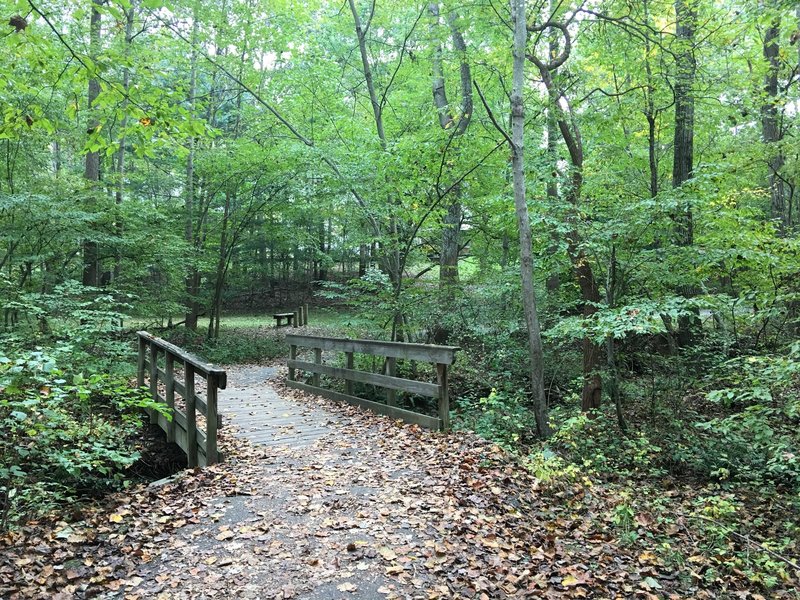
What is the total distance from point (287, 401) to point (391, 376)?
2.68m

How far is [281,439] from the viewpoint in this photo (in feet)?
22.0

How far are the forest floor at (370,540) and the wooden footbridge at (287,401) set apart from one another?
822 millimetres

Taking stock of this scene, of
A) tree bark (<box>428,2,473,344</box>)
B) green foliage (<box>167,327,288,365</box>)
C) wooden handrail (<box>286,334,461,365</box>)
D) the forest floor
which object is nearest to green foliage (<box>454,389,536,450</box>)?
wooden handrail (<box>286,334,461,365</box>)

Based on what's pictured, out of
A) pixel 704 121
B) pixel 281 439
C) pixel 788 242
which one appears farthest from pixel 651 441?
pixel 704 121

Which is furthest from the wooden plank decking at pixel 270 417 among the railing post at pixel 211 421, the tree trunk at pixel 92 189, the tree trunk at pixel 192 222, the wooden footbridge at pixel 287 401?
the tree trunk at pixel 192 222

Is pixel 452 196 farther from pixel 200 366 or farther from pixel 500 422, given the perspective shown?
pixel 200 366

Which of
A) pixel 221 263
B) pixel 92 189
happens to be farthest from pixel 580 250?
pixel 221 263

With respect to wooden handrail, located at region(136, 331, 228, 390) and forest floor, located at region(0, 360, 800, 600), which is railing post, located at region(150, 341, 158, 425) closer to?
wooden handrail, located at region(136, 331, 228, 390)

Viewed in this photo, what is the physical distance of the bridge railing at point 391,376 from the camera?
6.45 meters

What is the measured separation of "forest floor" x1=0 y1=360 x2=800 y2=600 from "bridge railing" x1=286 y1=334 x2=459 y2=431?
102cm

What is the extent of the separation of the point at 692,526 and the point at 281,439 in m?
4.74

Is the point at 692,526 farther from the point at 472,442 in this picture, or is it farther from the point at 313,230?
the point at 313,230

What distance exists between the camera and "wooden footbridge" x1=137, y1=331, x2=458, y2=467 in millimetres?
6043

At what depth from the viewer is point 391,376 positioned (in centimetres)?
739
